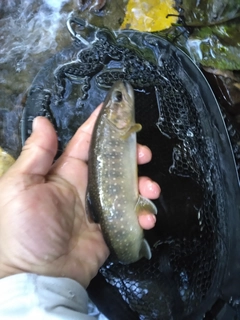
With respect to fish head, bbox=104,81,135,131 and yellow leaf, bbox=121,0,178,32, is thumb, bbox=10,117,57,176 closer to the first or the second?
fish head, bbox=104,81,135,131

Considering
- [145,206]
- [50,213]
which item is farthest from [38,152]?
[145,206]

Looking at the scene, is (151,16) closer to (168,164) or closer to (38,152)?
(168,164)

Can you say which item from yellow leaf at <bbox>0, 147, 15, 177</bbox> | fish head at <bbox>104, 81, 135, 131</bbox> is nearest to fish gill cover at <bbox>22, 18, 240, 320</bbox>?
fish head at <bbox>104, 81, 135, 131</bbox>

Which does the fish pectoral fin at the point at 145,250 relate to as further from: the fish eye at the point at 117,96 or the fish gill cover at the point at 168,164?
the fish eye at the point at 117,96

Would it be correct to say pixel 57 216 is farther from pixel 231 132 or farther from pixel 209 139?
pixel 231 132

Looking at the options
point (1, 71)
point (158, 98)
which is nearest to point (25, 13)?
point (1, 71)

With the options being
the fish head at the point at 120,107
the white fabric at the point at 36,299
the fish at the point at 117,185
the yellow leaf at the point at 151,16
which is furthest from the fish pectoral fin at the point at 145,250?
the yellow leaf at the point at 151,16
